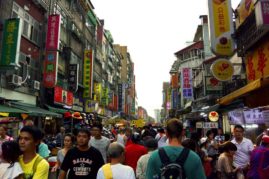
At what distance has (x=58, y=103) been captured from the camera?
25359 mm

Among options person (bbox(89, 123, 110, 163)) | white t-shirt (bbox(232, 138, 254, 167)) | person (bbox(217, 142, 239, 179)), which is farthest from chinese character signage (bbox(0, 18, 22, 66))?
person (bbox(217, 142, 239, 179))

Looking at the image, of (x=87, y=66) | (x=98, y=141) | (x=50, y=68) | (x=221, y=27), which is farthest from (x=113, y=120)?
(x=98, y=141)

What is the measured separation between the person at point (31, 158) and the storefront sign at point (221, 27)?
1347 cm

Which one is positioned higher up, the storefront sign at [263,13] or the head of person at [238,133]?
the storefront sign at [263,13]

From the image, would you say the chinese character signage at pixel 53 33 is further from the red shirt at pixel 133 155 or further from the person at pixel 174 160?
the person at pixel 174 160

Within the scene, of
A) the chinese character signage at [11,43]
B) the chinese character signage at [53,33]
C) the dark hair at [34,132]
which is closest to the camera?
the dark hair at [34,132]

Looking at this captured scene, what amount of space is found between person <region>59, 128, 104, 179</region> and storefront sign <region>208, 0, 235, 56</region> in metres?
12.2

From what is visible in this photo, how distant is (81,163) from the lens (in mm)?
4777

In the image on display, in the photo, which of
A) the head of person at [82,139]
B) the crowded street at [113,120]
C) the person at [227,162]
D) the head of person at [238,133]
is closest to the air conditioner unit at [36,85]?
the crowded street at [113,120]

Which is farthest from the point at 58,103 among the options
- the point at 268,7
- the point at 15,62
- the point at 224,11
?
the point at 268,7

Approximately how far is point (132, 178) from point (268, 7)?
941 cm

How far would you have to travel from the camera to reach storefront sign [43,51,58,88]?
22.4 meters

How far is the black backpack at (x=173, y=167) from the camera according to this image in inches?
123

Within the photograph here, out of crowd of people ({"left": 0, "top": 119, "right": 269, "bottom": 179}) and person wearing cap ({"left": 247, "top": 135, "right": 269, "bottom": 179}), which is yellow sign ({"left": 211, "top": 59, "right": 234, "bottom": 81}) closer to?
crowd of people ({"left": 0, "top": 119, "right": 269, "bottom": 179})
